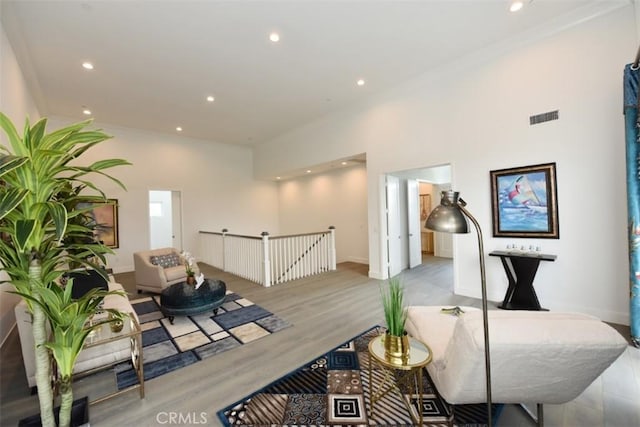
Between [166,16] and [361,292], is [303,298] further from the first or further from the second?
[166,16]

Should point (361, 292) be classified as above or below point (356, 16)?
below

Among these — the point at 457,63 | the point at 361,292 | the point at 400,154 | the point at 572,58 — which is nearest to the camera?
the point at 572,58

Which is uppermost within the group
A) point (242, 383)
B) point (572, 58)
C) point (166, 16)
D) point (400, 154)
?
point (166, 16)

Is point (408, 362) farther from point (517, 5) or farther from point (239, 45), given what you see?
point (239, 45)

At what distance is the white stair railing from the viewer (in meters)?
5.30

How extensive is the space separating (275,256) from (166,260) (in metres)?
2.16

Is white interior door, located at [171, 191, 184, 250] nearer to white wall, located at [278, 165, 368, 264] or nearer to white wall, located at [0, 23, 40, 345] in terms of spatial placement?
white wall, located at [278, 165, 368, 264]

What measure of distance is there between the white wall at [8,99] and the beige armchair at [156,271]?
1.53m

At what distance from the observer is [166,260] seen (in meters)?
4.99

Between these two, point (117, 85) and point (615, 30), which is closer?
point (615, 30)

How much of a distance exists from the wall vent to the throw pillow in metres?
6.61

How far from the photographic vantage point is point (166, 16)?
308 centimetres

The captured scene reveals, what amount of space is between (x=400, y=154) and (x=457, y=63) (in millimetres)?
1729

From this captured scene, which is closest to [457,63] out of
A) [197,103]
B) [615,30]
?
[615,30]
